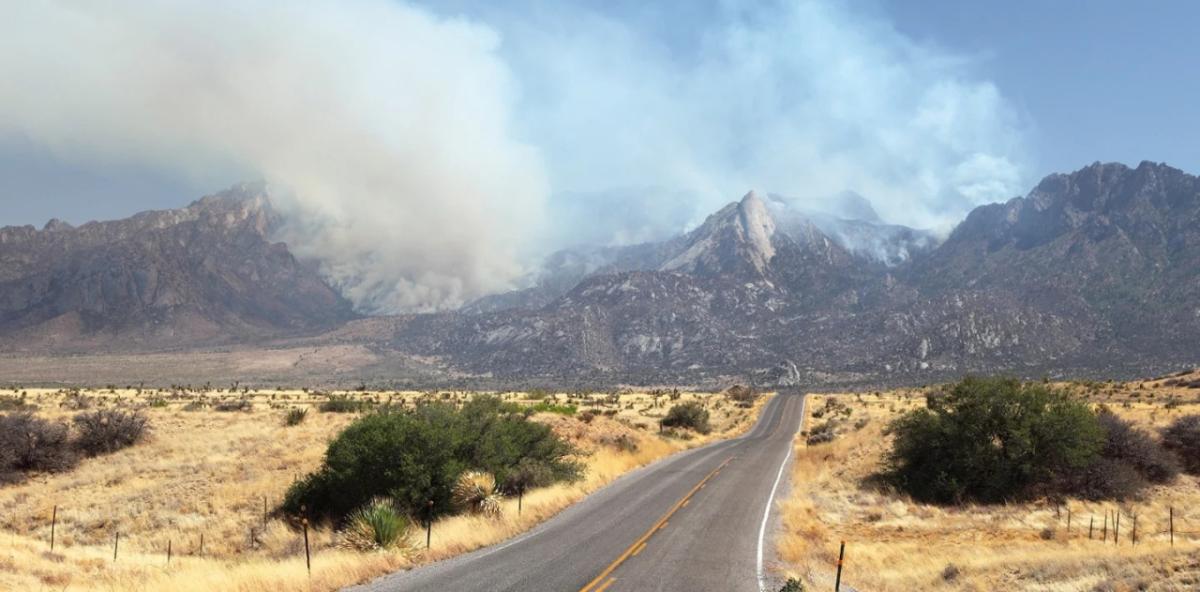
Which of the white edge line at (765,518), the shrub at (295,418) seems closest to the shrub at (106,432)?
the shrub at (295,418)

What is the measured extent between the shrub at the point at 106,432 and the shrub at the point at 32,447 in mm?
873

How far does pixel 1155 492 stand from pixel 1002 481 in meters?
5.88

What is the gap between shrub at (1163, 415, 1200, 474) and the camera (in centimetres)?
2945

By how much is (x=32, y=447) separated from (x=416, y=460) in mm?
28031

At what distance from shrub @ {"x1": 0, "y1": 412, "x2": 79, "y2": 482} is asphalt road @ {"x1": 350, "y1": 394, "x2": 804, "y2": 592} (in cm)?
3039

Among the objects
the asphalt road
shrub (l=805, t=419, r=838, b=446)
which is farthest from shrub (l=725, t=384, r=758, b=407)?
the asphalt road

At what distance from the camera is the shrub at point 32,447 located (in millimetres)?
35562

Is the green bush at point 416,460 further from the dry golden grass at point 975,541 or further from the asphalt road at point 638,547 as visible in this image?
the dry golden grass at point 975,541

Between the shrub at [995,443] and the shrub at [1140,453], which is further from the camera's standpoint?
the shrub at [1140,453]

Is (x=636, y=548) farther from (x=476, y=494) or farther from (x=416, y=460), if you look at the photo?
(x=416, y=460)

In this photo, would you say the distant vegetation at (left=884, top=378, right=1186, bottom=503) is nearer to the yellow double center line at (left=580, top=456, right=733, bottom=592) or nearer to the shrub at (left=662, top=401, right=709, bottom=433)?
the yellow double center line at (left=580, top=456, right=733, bottom=592)

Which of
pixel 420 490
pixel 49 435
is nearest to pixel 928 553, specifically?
pixel 420 490

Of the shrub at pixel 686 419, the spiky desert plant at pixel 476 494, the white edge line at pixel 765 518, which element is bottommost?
the shrub at pixel 686 419

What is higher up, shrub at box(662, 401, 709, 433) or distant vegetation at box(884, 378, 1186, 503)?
distant vegetation at box(884, 378, 1186, 503)
